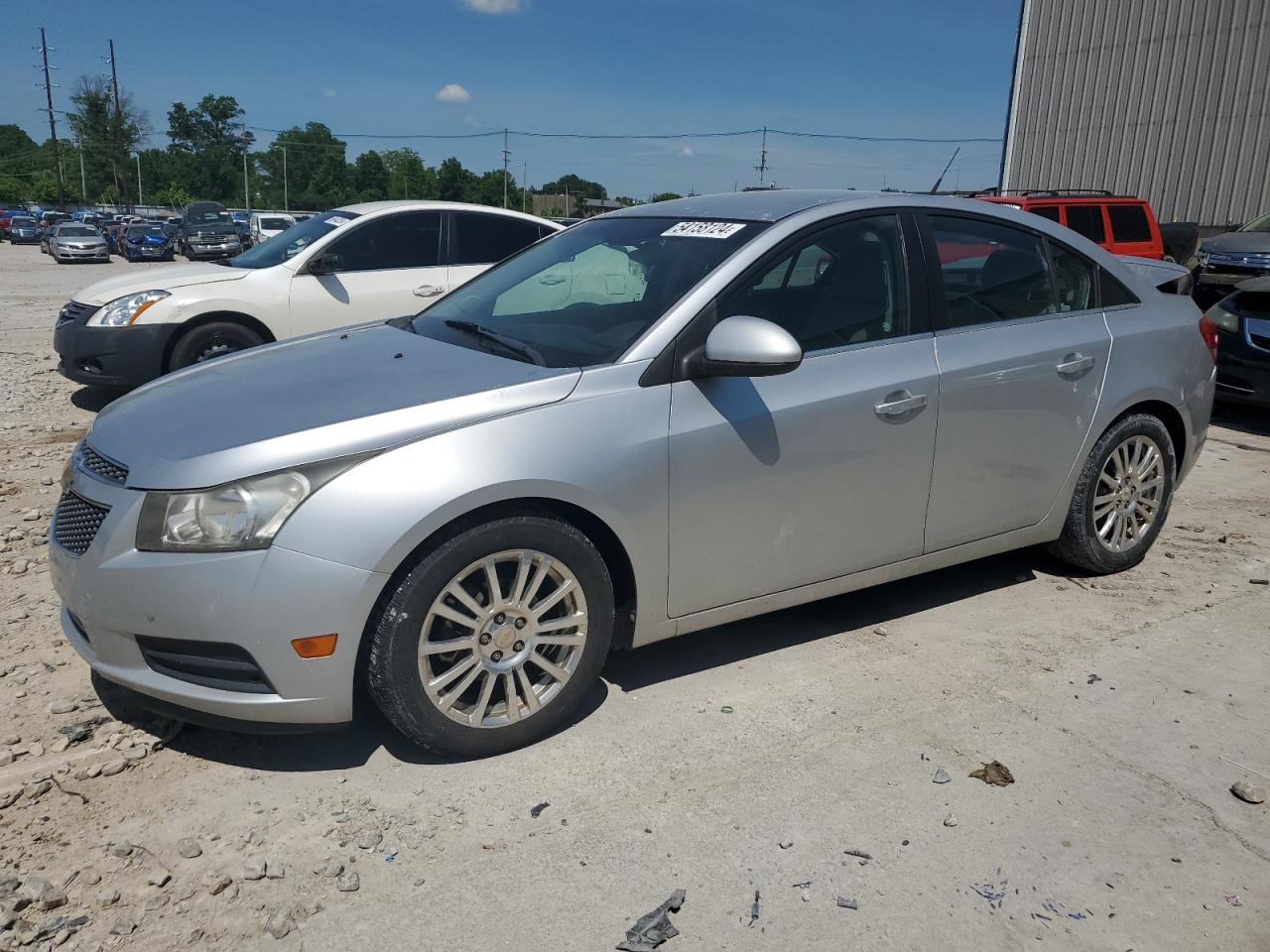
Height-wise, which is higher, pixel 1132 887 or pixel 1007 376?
pixel 1007 376

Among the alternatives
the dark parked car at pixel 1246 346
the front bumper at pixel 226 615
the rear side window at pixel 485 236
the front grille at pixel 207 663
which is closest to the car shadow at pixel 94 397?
the rear side window at pixel 485 236

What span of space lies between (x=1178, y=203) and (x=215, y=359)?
20.5 m

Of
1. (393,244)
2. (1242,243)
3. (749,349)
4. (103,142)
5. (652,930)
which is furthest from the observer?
(103,142)

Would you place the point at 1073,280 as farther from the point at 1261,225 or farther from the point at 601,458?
the point at 1261,225

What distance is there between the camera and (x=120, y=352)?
7785mm

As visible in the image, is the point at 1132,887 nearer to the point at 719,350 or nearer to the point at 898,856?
the point at 898,856

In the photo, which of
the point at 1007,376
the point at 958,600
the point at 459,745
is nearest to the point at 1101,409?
the point at 1007,376

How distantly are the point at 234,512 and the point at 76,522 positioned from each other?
25.8 inches

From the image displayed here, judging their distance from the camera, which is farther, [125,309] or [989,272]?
[125,309]

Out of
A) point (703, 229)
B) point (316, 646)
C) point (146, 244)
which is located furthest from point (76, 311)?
point (146, 244)

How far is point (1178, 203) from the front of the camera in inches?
781

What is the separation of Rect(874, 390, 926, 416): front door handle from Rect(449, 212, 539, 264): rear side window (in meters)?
5.45

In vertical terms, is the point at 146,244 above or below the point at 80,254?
above

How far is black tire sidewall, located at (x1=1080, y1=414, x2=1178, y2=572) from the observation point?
4.54 metres
